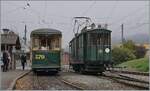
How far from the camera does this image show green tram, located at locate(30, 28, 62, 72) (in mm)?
30203

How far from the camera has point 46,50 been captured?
3027 centimetres

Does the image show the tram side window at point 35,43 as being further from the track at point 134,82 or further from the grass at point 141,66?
the grass at point 141,66

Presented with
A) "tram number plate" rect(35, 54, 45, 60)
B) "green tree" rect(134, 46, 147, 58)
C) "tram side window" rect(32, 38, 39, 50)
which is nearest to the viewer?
"tram number plate" rect(35, 54, 45, 60)

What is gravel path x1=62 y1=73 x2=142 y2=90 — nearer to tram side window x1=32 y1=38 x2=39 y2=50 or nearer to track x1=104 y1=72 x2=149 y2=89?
track x1=104 y1=72 x2=149 y2=89

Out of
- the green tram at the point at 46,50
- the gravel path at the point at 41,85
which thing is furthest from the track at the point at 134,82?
the green tram at the point at 46,50

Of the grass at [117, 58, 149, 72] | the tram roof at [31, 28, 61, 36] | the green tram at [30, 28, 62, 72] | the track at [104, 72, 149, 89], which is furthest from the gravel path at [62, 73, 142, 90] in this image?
the grass at [117, 58, 149, 72]

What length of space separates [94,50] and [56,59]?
2.90m

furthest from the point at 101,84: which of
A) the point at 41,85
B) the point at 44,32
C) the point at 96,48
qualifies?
the point at 44,32

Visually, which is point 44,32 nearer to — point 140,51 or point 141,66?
point 141,66

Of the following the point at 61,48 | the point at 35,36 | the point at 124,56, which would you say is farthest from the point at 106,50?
the point at 124,56

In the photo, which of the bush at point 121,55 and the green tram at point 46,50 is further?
the bush at point 121,55

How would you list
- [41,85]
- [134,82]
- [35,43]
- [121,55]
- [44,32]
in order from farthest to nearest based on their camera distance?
1. [121,55]
2. [44,32]
3. [35,43]
4. [134,82]
5. [41,85]

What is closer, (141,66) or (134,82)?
(134,82)

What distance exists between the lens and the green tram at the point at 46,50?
30203 mm
